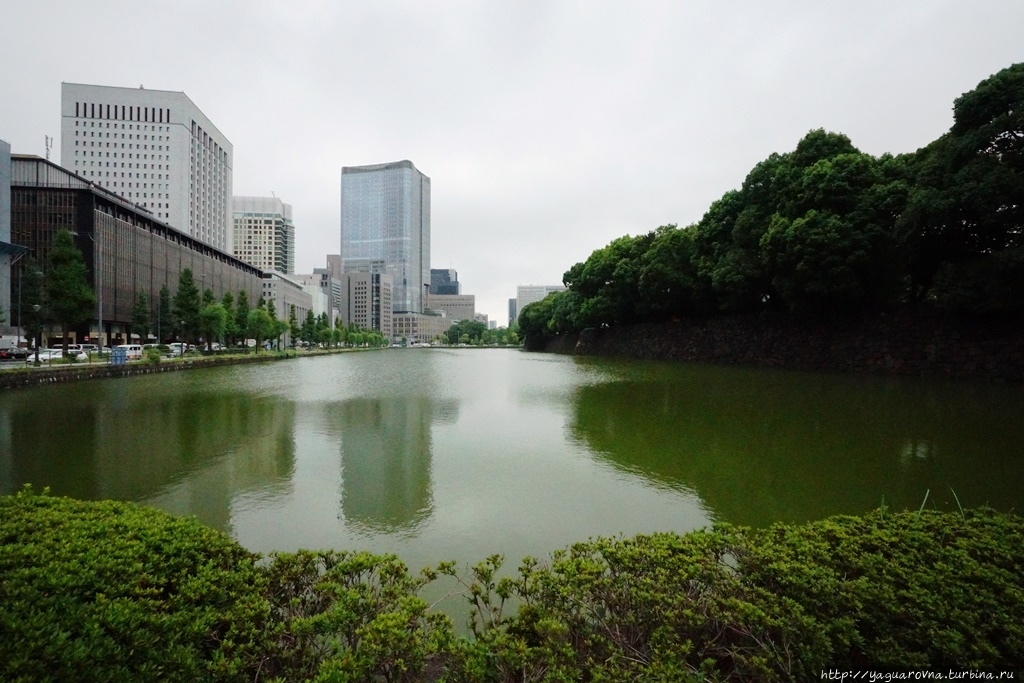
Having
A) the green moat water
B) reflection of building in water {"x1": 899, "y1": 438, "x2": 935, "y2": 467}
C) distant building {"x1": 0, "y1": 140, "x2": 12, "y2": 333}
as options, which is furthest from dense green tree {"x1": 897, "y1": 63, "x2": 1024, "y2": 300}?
distant building {"x1": 0, "y1": 140, "x2": 12, "y2": 333}

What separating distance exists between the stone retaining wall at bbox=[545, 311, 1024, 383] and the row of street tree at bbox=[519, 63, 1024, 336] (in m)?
1.03

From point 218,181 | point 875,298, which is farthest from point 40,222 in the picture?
point 875,298

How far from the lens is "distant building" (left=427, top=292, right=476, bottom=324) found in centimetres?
17700

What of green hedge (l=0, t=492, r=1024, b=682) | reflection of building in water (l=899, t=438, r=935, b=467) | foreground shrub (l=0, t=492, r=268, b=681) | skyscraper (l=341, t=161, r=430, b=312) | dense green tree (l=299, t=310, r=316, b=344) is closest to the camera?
foreground shrub (l=0, t=492, r=268, b=681)

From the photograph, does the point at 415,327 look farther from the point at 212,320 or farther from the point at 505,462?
the point at 505,462

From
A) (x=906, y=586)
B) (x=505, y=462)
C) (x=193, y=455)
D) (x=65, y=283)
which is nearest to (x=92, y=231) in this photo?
(x=65, y=283)

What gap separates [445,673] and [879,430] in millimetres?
8995

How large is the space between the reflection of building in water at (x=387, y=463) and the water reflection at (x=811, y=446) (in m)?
2.58

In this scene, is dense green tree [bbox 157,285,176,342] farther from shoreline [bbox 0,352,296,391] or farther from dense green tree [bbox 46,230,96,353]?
dense green tree [bbox 46,230,96,353]

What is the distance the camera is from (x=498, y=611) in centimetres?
237

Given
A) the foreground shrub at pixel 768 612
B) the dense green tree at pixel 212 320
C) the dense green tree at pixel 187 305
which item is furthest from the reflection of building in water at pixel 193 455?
the dense green tree at pixel 187 305

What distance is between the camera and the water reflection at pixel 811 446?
16.1ft

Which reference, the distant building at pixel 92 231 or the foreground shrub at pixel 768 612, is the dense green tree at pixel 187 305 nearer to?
the distant building at pixel 92 231

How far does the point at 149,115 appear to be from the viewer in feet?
248
